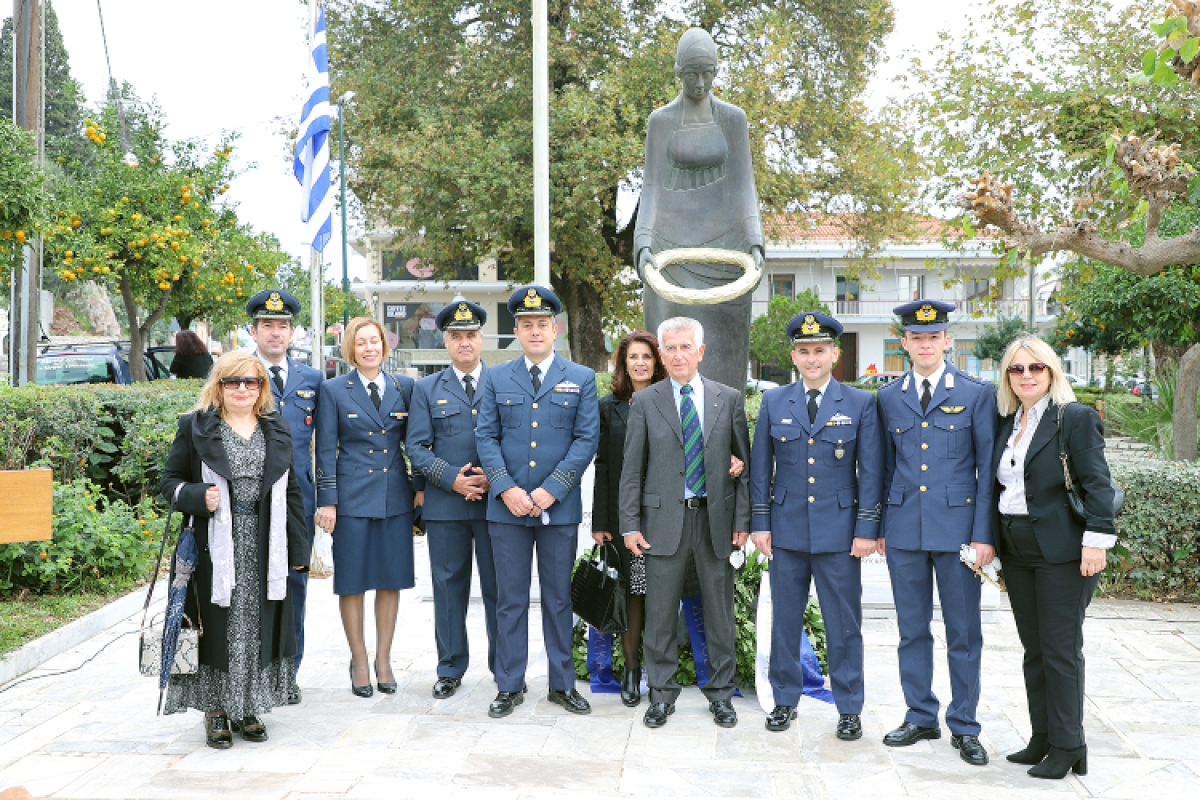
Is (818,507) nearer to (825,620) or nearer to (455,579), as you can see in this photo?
(825,620)

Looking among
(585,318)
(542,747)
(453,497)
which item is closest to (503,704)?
(542,747)

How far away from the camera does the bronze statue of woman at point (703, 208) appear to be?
6.50 meters

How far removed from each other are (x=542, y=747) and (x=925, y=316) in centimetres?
245

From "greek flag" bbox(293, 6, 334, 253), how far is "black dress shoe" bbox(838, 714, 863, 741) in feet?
24.8

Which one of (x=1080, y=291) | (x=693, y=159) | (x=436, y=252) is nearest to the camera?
(x=693, y=159)

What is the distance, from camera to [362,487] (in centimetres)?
536

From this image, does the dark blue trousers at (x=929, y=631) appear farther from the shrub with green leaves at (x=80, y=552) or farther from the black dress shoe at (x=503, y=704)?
the shrub with green leaves at (x=80, y=552)

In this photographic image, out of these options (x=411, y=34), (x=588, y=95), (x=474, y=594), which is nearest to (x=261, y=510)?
(x=474, y=594)

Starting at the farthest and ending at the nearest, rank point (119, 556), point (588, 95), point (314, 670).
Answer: point (588, 95) → point (119, 556) → point (314, 670)

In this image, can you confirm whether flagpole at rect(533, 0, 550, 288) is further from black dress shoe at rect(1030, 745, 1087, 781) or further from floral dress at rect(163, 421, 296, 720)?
black dress shoe at rect(1030, 745, 1087, 781)

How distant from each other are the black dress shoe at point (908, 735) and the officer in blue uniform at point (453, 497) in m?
1.89

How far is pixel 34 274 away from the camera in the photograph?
10.8 metres

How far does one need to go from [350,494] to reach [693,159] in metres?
2.96

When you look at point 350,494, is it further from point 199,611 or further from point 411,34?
point 411,34
